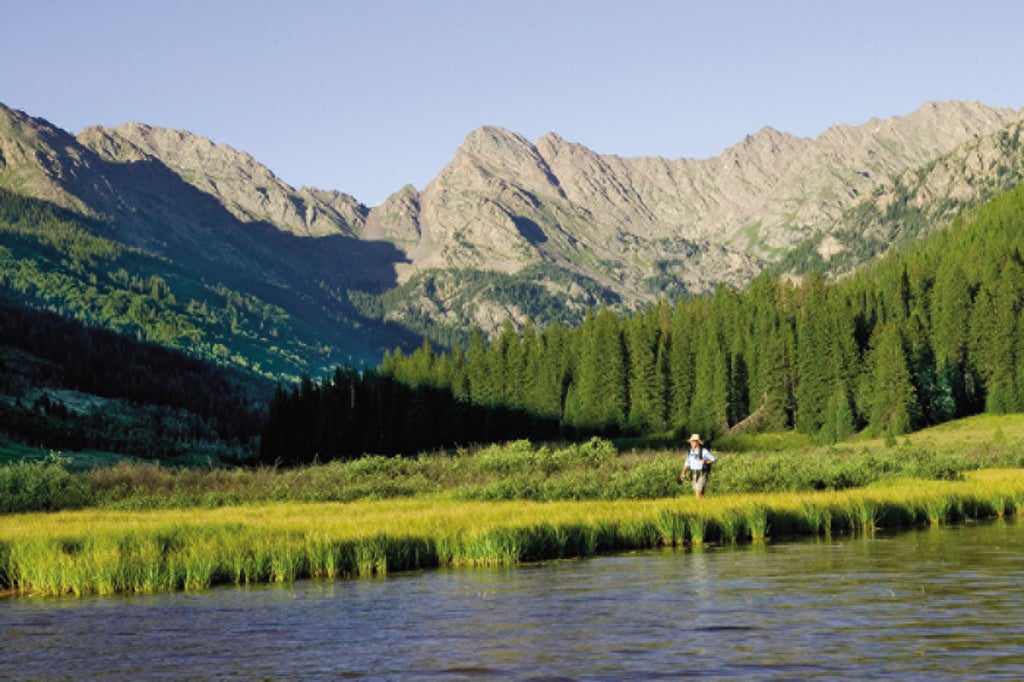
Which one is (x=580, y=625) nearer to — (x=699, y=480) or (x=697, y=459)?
(x=697, y=459)

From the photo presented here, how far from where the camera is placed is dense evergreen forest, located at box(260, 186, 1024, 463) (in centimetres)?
13350

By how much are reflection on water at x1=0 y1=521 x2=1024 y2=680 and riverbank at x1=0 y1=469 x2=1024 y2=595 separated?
4.64 ft

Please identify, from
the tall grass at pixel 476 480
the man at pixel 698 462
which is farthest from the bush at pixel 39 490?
the man at pixel 698 462

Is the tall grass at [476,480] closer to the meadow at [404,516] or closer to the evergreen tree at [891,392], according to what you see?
the meadow at [404,516]

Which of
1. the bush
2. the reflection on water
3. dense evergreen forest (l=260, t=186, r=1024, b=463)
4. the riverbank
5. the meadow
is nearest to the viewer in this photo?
the reflection on water

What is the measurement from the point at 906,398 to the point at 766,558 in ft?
339

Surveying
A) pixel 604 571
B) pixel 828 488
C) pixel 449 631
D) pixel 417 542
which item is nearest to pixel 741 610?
pixel 449 631

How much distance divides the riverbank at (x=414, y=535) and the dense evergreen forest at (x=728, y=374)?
87.9m

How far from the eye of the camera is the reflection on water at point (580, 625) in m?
16.3

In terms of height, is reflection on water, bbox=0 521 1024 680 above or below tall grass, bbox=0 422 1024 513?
below

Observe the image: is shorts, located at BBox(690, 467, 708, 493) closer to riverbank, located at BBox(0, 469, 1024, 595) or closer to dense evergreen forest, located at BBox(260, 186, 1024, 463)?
riverbank, located at BBox(0, 469, 1024, 595)

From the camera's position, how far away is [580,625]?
20.0 metres

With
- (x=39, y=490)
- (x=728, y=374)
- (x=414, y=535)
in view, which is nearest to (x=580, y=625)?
(x=414, y=535)

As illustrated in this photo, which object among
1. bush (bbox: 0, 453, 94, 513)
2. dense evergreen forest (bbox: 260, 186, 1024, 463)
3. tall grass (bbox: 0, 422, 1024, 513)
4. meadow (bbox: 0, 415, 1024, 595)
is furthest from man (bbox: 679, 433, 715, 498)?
dense evergreen forest (bbox: 260, 186, 1024, 463)
